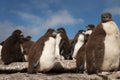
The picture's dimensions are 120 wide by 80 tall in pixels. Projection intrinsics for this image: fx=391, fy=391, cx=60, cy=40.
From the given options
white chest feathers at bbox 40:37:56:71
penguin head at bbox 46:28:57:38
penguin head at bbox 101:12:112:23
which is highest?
penguin head at bbox 101:12:112:23

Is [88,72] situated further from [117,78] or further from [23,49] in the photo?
[23,49]

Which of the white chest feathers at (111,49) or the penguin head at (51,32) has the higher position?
the penguin head at (51,32)

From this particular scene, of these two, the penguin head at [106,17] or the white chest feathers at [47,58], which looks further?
the white chest feathers at [47,58]

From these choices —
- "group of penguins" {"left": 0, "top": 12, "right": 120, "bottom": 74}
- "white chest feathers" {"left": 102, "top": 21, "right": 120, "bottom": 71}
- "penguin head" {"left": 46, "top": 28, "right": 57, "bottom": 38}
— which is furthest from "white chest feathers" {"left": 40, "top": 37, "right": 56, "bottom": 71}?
"white chest feathers" {"left": 102, "top": 21, "right": 120, "bottom": 71}

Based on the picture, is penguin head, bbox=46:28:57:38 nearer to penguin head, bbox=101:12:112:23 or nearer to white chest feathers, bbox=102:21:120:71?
penguin head, bbox=101:12:112:23

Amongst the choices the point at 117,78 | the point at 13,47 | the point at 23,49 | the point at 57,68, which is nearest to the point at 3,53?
the point at 13,47

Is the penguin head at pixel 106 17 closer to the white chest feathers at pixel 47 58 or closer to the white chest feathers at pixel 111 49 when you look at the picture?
the white chest feathers at pixel 111 49

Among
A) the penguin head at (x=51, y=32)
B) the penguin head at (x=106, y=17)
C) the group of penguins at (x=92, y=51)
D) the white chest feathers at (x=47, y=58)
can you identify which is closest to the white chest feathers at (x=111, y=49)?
the group of penguins at (x=92, y=51)

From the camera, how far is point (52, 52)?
1450cm

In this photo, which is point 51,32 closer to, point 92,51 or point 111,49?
point 92,51

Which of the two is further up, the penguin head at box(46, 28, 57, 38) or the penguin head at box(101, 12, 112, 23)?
the penguin head at box(101, 12, 112, 23)

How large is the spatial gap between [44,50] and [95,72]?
2.28 metres

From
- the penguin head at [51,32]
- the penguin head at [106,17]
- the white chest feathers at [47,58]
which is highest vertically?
the penguin head at [106,17]

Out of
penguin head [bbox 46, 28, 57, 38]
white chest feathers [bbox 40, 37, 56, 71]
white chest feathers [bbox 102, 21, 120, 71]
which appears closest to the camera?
white chest feathers [bbox 102, 21, 120, 71]
